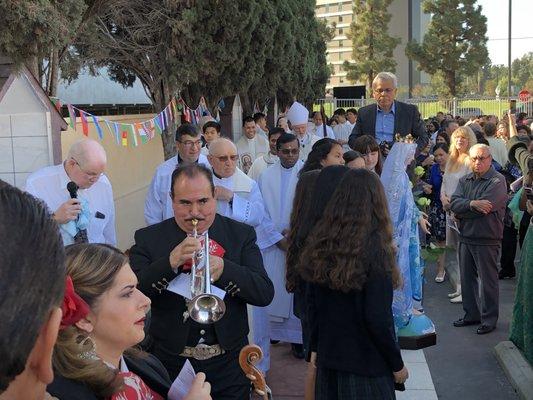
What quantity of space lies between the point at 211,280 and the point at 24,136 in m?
3.80

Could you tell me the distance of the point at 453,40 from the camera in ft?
145

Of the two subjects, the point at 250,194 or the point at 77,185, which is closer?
the point at 77,185

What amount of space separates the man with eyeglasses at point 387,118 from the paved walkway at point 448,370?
2.01m

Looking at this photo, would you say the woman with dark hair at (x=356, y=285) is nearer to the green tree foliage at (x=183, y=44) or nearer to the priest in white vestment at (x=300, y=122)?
the priest in white vestment at (x=300, y=122)

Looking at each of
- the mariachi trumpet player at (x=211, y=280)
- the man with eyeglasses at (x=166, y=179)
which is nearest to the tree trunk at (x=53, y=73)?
the man with eyeglasses at (x=166, y=179)

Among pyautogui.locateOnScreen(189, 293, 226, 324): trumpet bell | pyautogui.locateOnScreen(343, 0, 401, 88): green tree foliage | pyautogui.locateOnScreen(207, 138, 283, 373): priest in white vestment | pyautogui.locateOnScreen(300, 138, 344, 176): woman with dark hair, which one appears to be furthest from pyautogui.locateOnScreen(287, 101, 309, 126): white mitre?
pyautogui.locateOnScreen(343, 0, 401, 88): green tree foliage

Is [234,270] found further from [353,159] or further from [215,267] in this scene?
[353,159]

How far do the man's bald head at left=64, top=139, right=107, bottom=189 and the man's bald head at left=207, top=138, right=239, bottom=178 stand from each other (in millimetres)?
982

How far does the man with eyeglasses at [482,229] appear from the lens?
22.0ft

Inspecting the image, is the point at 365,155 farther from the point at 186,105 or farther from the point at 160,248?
the point at 186,105

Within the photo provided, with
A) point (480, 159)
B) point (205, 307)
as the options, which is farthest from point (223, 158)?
point (480, 159)

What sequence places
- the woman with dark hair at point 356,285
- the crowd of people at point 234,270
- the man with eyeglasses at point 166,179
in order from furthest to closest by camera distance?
the man with eyeglasses at point 166,179
the woman with dark hair at point 356,285
the crowd of people at point 234,270

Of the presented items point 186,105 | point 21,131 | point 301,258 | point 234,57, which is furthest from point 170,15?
point 301,258

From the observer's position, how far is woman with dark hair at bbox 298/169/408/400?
3.34 m
